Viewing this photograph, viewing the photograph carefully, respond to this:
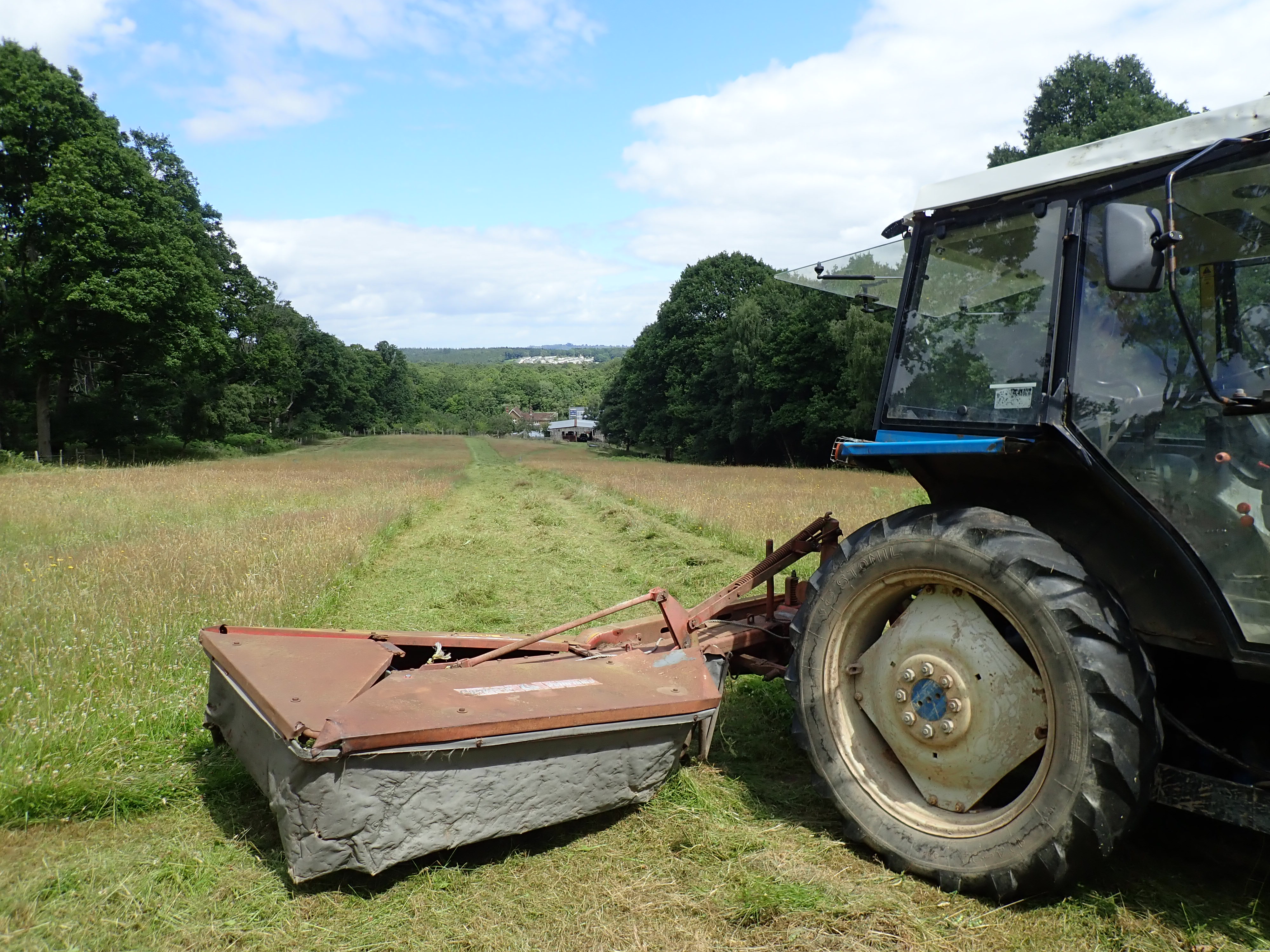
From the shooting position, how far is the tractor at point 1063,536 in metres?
2.67

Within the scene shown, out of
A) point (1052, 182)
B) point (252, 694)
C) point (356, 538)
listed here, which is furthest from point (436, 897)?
point (356, 538)

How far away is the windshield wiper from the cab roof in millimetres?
52

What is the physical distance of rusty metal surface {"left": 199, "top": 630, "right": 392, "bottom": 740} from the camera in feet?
10.0

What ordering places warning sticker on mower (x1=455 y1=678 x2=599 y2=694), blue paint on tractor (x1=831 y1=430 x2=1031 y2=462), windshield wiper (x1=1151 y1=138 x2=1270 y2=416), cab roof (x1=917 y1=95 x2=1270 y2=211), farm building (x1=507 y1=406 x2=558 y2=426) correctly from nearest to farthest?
1. windshield wiper (x1=1151 y1=138 x2=1270 y2=416)
2. cab roof (x1=917 y1=95 x2=1270 y2=211)
3. blue paint on tractor (x1=831 y1=430 x2=1031 y2=462)
4. warning sticker on mower (x1=455 y1=678 x2=599 y2=694)
5. farm building (x1=507 y1=406 x2=558 y2=426)

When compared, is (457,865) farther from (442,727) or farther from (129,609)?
(129,609)

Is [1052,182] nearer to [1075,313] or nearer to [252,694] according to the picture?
[1075,313]

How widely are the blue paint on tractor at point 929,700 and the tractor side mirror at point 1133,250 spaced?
1.57 meters

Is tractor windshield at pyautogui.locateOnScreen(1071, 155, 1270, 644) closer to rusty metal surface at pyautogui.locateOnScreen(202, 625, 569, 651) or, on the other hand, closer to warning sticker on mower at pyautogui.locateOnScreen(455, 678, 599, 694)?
warning sticker on mower at pyautogui.locateOnScreen(455, 678, 599, 694)

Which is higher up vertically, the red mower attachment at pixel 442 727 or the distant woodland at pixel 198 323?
the distant woodland at pixel 198 323

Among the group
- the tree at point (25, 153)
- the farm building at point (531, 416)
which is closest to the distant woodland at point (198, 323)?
the tree at point (25, 153)

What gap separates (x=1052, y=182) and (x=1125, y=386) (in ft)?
→ 2.70

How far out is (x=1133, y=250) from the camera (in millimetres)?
2535

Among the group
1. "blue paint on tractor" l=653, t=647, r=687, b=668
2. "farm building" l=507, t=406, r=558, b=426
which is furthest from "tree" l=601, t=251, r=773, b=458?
"farm building" l=507, t=406, r=558, b=426

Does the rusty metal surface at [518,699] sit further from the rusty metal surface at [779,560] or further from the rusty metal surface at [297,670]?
the rusty metal surface at [779,560]
